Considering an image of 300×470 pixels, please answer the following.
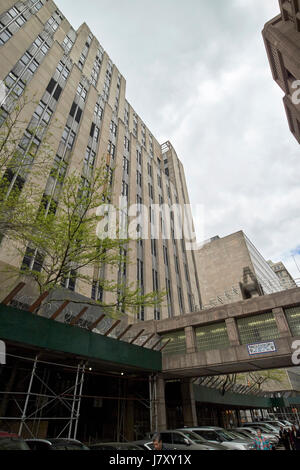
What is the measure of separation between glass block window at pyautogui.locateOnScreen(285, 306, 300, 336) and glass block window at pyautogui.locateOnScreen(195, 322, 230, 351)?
170 inches

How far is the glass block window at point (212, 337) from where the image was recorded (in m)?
18.1

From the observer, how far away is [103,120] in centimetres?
3431

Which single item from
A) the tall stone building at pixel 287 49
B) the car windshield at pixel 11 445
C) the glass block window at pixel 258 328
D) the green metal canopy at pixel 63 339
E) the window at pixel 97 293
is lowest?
the car windshield at pixel 11 445

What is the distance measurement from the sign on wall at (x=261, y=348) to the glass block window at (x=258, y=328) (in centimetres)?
47

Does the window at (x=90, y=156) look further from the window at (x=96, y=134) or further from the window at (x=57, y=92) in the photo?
the window at (x=57, y=92)

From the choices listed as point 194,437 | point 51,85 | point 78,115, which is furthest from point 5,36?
point 194,437

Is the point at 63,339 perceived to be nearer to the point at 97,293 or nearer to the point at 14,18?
the point at 97,293

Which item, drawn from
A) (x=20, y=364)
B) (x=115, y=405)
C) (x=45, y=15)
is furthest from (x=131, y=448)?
(x=45, y=15)

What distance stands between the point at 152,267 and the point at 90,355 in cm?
2081

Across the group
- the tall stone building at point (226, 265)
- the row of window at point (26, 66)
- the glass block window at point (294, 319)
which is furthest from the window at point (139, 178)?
the tall stone building at point (226, 265)

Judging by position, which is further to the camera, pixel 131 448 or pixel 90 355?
pixel 90 355

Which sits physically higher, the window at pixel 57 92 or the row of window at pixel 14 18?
the row of window at pixel 14 18

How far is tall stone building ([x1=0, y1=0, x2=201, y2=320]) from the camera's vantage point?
2252 centimetres

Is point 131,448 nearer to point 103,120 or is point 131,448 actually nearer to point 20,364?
point 20,364
